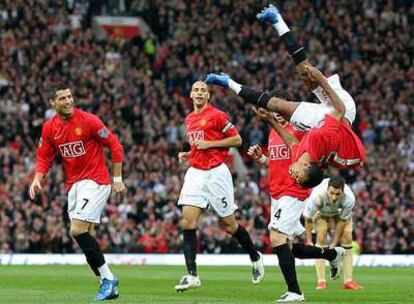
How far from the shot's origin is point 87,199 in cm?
1741

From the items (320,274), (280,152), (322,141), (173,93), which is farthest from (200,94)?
(173,93)

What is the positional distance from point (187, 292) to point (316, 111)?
4.12 m

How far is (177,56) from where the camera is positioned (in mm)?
41469

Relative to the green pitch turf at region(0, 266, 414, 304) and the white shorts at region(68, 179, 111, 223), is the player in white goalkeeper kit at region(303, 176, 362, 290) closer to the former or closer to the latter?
the green pitch turf at region(0, 266, 414, 304)

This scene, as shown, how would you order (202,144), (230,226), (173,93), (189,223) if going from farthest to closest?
(173,93) → (230,226) → (202,144) → (189,223)

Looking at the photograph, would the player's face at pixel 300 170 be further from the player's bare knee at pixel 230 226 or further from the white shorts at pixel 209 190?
the player's bare knee at pixel 230 226

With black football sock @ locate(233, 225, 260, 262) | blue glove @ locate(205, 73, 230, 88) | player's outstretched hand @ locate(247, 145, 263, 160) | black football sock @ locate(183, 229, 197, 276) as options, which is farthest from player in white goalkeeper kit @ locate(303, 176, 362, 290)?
blue glove @ locate(205, 73, 230, 88)

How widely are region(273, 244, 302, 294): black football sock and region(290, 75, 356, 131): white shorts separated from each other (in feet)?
5.80

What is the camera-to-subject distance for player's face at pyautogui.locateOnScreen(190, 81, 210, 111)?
19828 mm

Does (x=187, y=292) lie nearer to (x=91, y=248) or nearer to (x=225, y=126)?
(x=91, y=248)

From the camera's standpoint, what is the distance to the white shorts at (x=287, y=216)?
17.8 m

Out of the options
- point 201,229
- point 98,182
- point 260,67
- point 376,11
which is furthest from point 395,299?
point 376,11

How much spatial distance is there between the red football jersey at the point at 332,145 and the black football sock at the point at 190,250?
3.66 metres

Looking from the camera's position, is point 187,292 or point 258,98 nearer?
point 258,98
